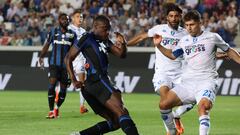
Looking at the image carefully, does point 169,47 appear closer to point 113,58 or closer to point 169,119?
point 169,119

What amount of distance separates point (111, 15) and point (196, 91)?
56.3 ft

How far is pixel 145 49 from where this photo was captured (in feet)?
81.0

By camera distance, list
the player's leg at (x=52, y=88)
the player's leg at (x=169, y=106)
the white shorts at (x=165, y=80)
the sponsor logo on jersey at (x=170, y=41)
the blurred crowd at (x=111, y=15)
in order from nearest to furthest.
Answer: the player's leg at (x=169, y=106) < the white shorts at (x=165, y=80) < the sponsor logo on jersey at (x=170, y=41) < the player's leg at (x=52, y=88) < the blurred crowd at (x=111, y=15)

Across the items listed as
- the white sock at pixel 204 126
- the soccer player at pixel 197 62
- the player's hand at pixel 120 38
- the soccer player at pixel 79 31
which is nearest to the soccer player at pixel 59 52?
the soccer player at pixel 79 31

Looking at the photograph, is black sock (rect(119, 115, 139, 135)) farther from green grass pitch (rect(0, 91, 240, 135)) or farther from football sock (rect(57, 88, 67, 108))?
football sock (rect(57, 88, 67, 108))

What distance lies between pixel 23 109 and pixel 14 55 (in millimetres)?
7114

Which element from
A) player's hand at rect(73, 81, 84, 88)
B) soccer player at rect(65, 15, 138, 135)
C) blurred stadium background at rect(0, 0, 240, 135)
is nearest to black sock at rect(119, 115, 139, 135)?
soccer player at rect(65, 15, 138, 135)

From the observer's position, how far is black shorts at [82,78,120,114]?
10.2m

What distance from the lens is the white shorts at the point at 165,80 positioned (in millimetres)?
12609

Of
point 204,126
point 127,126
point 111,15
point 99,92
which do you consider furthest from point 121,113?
point 111,15

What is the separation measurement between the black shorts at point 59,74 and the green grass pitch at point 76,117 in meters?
0.80

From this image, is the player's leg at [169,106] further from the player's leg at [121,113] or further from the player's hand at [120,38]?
the player's hand at [120,38]

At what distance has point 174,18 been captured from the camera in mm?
12594

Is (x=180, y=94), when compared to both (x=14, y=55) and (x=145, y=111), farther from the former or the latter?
(x=14, y=55)
